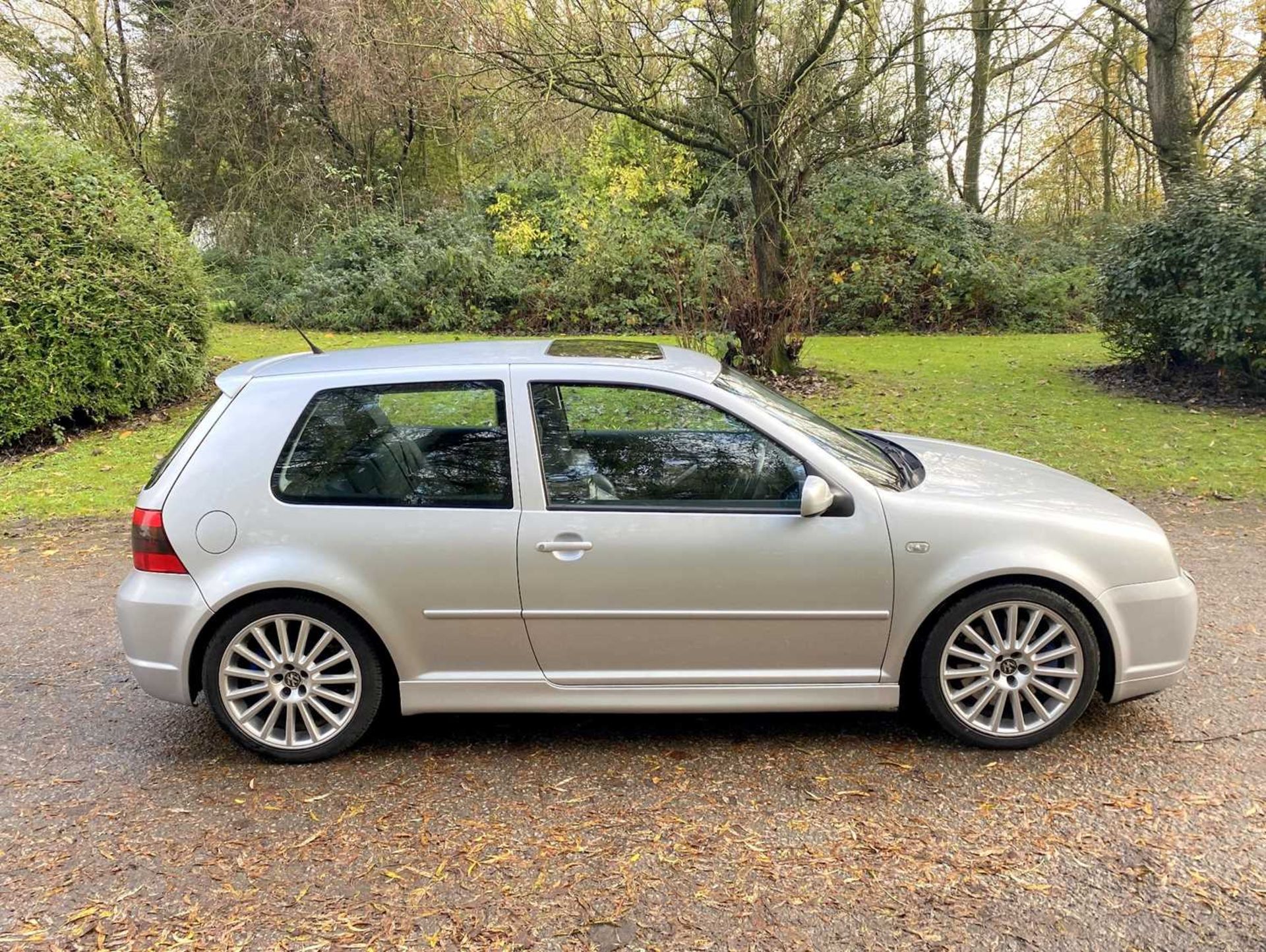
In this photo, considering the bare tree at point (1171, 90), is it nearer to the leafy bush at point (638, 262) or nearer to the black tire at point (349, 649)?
the leafy bush at point (638, 262)

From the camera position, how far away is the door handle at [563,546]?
3.32 metres

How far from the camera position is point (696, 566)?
10.9 feet

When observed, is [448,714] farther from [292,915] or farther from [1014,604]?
[1014,604]

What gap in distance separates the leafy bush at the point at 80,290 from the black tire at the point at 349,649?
24.4ft

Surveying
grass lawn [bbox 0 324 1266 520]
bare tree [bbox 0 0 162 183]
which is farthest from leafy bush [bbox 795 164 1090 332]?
bare tree [bbox 0 0 162 183]

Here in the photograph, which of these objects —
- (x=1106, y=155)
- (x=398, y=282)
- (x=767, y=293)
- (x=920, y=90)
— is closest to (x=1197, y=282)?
(x=920, y=90)

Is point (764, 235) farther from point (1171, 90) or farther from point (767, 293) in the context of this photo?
point (1171, 90)

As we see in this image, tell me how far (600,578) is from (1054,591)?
5.74 ft

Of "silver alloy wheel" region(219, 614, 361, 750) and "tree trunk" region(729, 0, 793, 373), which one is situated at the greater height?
"tree trunk" region(729, 0, 793, 373)

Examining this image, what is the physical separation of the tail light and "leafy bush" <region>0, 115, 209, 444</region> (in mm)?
7086

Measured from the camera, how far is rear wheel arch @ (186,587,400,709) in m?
3.41

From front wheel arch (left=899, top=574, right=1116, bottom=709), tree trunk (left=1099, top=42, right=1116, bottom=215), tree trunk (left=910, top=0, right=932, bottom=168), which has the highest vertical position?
tree trunk (left=1099, top=42, right=1116, bottom=215)

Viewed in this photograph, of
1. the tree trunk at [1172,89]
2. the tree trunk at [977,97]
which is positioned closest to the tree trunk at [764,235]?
the tree trunk at [977,97]

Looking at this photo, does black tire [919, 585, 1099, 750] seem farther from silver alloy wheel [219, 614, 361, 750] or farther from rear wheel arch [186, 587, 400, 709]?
silver alloy wheel [219, 614, 361, 750]
